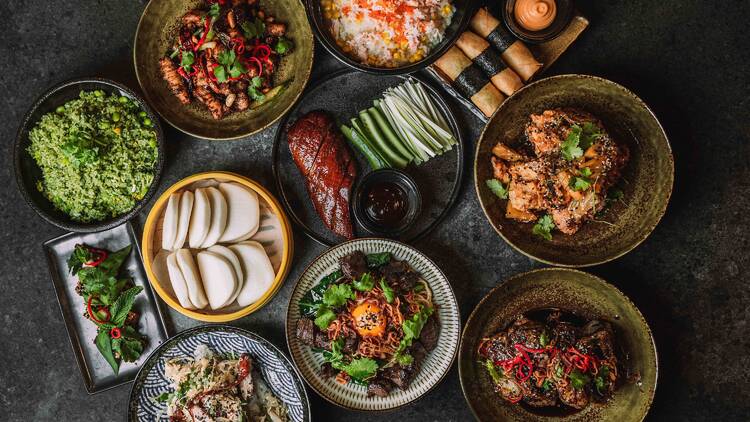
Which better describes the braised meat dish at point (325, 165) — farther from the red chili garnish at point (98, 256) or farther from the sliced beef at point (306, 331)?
the red chili garnish at point (98, 256)

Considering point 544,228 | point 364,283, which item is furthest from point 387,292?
point 544,228

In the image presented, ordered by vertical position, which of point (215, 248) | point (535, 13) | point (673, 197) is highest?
point (215, 248)

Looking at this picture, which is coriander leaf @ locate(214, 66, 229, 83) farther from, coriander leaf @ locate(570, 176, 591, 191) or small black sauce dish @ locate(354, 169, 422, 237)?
coriander leaf @ locate(570, 176, 591, 191)

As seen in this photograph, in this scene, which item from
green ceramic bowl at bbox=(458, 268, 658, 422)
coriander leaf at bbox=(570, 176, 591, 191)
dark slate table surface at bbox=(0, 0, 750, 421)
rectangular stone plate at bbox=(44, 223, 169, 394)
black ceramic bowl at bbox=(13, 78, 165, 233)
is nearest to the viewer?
coriander leaf at bbox=(570, 176, 591, 191)

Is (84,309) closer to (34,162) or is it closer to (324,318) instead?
(34,162)

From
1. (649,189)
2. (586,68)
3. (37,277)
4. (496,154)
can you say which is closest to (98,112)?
(37,277)

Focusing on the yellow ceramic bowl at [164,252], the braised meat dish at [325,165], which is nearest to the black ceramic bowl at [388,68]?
the braised meat dish at [325,165]

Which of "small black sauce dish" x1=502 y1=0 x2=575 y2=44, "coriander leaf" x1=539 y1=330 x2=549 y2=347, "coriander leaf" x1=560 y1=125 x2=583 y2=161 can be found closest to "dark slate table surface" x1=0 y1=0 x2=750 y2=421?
"small black sauce dish" x1=502 y1=0 x2=575 y2=44
